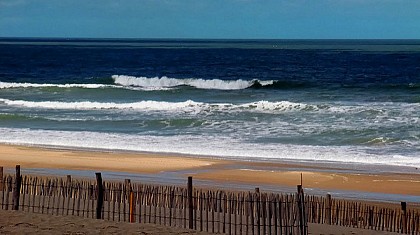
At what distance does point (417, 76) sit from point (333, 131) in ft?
115

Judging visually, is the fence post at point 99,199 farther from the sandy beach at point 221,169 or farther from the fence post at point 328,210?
the sandy beach at point 221,169

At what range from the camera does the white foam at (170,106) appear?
117ft

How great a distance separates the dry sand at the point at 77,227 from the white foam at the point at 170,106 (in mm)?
22641

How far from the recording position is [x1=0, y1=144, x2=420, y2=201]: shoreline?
1797 centimetres

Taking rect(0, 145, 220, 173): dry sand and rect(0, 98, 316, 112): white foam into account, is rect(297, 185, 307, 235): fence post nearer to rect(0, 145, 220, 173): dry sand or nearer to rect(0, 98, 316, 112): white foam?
rect(0, 145, 220, 173): dry sand

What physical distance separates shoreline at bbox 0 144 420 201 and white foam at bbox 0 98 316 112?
44.2 feet

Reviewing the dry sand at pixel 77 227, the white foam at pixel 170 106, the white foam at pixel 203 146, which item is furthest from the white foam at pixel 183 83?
the dry sand at pixel 77 227

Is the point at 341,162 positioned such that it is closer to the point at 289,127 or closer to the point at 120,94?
the point at 289,127

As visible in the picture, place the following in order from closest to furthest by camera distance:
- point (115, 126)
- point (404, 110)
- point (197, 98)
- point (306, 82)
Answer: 1. point (115, 126)
2. point (404, 110)
3. point (197, 98)
4. point (306, 82)

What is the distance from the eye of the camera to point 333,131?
27.0 m

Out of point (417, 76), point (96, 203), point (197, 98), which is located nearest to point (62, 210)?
point (96, 203)

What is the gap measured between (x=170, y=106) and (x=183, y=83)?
17855mm

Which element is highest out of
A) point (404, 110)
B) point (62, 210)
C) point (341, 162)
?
point (404, 110)

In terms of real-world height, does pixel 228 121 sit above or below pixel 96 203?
above
